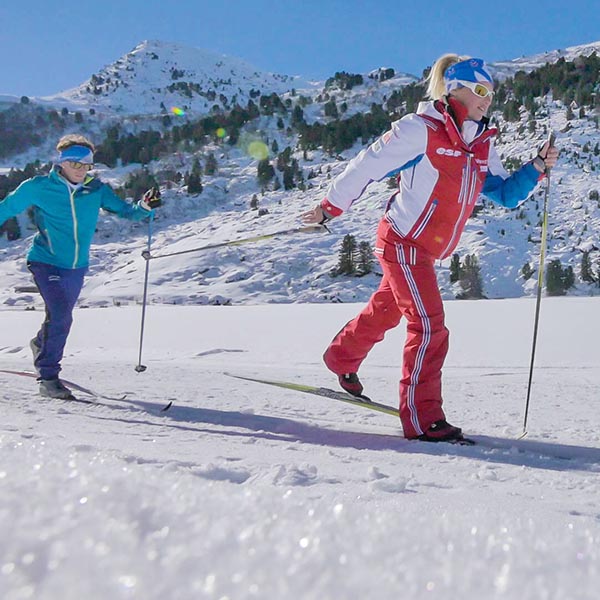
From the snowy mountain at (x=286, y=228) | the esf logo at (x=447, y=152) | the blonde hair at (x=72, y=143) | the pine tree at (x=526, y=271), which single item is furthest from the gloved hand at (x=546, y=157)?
the pine tree at (x=526, y=271)

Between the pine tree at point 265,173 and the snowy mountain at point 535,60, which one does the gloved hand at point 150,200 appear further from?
the snowy mountain at point 535,60

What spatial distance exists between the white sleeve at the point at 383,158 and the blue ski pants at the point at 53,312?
1997mm

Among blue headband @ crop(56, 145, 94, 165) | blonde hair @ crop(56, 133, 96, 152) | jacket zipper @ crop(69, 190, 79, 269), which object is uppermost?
blonde hair @ crop(56, 133, 96, 152)

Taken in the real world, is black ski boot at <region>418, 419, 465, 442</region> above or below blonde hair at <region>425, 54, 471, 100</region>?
below

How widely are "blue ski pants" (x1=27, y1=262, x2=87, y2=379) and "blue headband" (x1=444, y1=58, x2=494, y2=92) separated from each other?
8.85ft

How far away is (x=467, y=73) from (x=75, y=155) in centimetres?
252

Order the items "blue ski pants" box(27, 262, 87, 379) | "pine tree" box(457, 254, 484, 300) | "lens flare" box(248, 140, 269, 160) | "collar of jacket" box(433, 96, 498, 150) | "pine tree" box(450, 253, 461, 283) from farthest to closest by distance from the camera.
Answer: "lens flare" box(248, 140, 269, 160)
"pine tree" box(450, 253, 461, 283)
"pine tree" box(457, 254, 484, 300)
"blue ski pants" box(27, 262, 87, 379)
"collar of jacket" box(433, 96, 498, 150)

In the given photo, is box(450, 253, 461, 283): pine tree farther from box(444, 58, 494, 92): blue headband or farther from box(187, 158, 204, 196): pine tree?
box(444, 58, 494, 92): blue headband

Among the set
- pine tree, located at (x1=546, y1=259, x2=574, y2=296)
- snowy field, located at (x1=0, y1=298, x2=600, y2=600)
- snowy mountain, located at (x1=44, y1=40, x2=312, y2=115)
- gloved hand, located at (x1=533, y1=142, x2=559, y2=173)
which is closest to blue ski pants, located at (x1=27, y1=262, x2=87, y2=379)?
snowy field, located at (x1=0, y1=298, x2=600, y2=600)

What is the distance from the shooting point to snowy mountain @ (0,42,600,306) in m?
23.2

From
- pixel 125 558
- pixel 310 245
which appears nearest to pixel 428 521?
pixel 125 558

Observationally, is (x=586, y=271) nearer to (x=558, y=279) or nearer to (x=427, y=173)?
(x=558, y=279)

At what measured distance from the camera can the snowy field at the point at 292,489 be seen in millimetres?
734

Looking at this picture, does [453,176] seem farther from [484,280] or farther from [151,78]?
[151,78]
